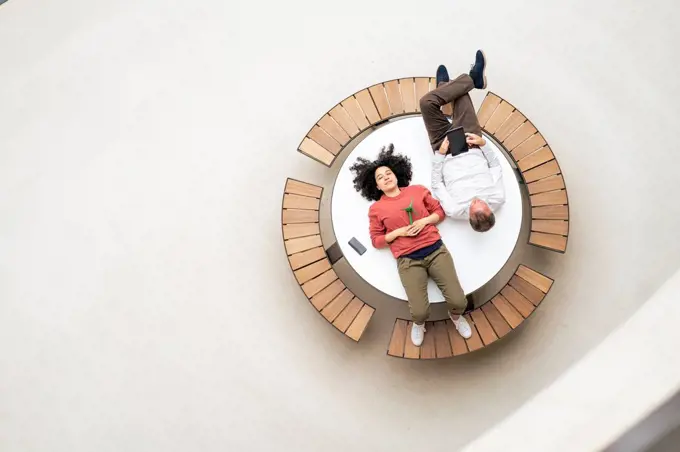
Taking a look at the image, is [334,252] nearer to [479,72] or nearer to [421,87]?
[421,87]

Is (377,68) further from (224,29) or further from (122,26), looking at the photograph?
(122,26)

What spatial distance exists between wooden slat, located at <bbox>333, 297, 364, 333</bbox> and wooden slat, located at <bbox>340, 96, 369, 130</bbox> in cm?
105

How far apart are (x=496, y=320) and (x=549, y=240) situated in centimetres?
55

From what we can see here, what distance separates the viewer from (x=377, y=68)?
12.3ft

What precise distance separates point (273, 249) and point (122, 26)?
188 cm

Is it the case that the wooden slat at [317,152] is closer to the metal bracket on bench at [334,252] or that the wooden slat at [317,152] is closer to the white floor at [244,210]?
the white floor at [244,210]

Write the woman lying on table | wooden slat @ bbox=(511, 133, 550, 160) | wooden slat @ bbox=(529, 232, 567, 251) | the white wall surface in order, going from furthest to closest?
wooden slat @ bbox=(511, 133, 550, 160), wooden slat @ bbox=(529, 232, 567, 251), the woman lying on table, the white wall surface

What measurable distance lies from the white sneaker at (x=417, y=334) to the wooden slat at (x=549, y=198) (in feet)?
3.17

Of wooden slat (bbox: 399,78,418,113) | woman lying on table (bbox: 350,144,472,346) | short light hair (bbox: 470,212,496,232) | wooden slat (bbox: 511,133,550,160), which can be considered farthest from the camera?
wooden slat (bbox: 399,78,418,113)

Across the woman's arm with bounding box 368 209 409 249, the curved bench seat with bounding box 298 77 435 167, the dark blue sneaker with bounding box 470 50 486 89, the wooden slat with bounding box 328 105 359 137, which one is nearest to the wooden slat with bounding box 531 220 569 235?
the woman's arm with bounding box 368 209 409 249

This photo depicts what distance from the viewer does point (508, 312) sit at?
309 cm

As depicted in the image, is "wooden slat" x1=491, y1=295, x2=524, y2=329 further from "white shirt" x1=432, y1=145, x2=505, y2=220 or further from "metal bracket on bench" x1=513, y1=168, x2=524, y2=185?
"metal bracket on bench" x1=513, y1=168, x2=524, y2=185

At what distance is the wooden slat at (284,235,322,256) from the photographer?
3213 mm

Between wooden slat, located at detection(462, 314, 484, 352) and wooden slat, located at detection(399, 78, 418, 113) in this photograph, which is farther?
wooden slat, located at detection(399, 78, 418, 113)
